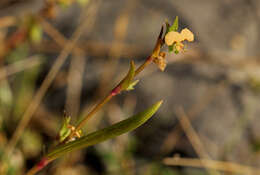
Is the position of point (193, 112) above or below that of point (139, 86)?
below

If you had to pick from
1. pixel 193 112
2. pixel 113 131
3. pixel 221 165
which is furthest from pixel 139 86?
pixel 113 131

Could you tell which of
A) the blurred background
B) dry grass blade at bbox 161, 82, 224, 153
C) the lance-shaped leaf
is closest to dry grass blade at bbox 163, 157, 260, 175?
the blurred background

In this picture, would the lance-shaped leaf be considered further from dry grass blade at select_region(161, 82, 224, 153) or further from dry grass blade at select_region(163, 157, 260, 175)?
dry grass blade at select_region(161, 82, 224, 153)

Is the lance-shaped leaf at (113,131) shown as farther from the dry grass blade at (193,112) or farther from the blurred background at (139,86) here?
the dry grass blade at (193,112)

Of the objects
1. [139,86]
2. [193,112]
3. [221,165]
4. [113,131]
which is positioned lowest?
[113,131]

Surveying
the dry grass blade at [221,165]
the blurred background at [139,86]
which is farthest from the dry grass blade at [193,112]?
the dry grass blade at [221,165]

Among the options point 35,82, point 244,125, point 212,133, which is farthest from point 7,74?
point 244,125

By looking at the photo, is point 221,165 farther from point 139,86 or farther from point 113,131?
point 113,131
